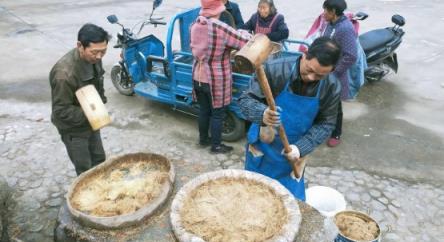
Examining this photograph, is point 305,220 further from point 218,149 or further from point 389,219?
point 218,149

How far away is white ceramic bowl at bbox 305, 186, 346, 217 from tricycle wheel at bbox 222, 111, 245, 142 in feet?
5.15

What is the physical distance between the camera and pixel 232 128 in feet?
16.2

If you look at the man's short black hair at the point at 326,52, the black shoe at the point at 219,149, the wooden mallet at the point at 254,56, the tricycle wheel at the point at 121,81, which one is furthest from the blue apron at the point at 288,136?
the tricycle wheel at the point at 121,81

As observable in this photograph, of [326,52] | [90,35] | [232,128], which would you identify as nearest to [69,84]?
[90,35]

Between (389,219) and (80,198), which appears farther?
(389,219)

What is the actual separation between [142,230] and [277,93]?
49.7 inches

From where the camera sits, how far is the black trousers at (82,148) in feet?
10.5

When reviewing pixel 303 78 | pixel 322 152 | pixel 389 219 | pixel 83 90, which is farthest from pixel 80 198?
pixel 322 152

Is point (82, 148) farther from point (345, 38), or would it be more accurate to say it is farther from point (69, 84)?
point (345, 38)

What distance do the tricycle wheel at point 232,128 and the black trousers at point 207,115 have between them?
0.24 metres

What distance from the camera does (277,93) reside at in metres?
2.66

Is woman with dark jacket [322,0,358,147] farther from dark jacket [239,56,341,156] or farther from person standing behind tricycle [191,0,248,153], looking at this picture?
dark jacket [239,56,341,156]

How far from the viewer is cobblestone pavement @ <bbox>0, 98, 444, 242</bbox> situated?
3.57 m

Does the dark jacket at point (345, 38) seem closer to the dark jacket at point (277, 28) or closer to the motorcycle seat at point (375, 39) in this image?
the dark jacket at point (277, 28)
